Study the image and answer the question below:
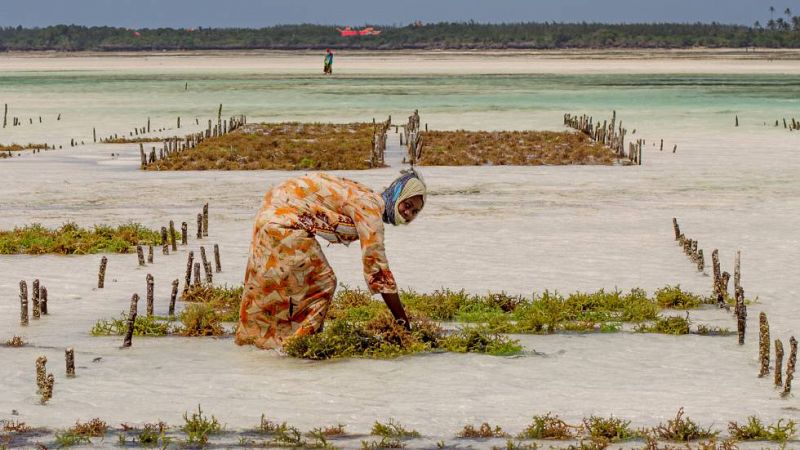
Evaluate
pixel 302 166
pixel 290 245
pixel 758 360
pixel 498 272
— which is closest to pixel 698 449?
pixel 758 360

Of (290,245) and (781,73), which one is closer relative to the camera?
(290,245)

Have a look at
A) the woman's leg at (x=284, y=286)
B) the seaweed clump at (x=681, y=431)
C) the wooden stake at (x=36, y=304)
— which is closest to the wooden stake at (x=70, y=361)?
the woman's leg at (x=284, y=286)

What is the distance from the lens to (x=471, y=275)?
14766mm

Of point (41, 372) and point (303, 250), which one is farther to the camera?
point (303, 250)

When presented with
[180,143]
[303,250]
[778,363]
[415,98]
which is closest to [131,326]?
[303,250]

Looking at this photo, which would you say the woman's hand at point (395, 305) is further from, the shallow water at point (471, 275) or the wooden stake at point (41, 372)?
the wooden stake at point (41, 372)

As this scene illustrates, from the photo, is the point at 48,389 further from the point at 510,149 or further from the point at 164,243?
the point at 510,149

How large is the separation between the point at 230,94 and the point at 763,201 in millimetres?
46637

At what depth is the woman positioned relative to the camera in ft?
31.3

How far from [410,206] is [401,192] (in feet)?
0.41

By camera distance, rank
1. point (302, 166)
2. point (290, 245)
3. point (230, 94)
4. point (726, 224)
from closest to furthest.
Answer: point (290, 245) < point (726, 224) < point (302, 166) < point (230, 94)

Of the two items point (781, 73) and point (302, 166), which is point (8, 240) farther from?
point (781, 73)

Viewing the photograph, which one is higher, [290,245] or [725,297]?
[290,245]

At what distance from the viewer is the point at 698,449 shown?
809 cm
